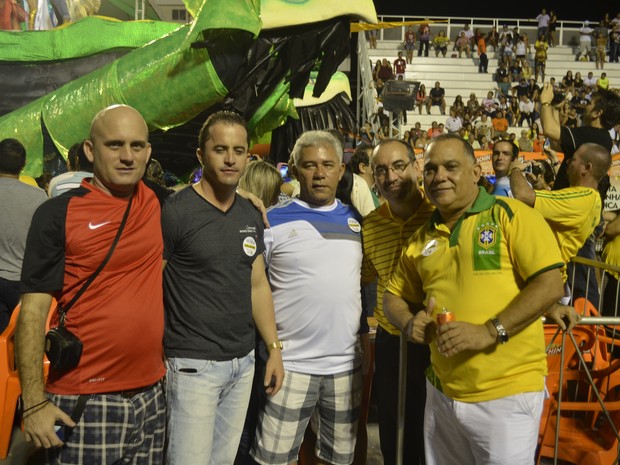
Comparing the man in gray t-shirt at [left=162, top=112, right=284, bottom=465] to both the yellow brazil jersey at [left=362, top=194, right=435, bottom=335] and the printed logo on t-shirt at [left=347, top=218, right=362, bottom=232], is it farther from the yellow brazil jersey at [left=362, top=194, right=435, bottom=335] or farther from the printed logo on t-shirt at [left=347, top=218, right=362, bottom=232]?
the yellow brazil jersey at [left=362, top=194, right=435, bottom=335]

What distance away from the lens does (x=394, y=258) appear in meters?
2.77

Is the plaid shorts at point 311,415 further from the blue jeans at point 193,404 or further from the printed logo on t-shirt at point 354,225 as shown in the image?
the printed logo on t-shirt at point 354,225

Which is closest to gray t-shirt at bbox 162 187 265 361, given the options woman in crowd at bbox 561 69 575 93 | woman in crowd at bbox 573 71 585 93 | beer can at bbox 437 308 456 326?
beer can at bbox 437 308 456 326

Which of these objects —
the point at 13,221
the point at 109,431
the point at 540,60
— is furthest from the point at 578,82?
the point at 109,431

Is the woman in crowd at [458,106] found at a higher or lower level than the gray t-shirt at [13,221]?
higher

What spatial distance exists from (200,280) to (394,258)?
96 cm

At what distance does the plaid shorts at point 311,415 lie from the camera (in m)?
2.68

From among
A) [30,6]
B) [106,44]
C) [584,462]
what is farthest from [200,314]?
[30,6]

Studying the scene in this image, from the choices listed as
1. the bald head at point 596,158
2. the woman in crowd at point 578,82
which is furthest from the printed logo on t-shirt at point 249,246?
the woman in crowd at point 578,82

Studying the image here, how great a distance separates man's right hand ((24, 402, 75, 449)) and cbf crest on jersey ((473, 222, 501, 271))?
5.23ft

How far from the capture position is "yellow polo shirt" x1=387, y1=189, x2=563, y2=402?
6.99 ft

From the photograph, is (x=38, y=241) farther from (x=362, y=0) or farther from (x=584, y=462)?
(x=362, y=0)

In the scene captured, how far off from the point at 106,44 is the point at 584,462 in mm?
8991

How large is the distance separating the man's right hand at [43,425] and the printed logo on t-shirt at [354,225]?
1.50 m
